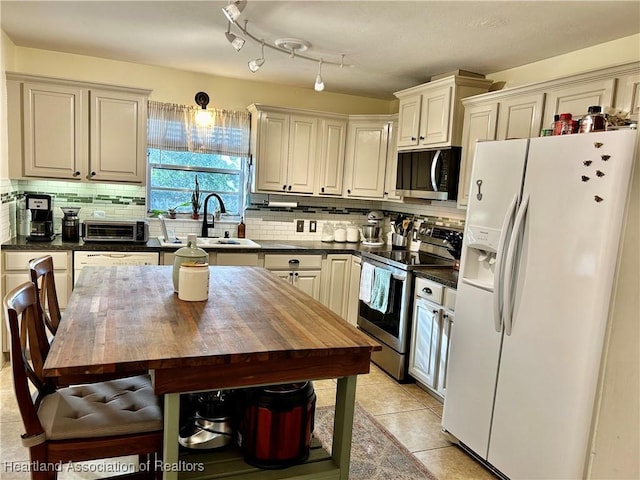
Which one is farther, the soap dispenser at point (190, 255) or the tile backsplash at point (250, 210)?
the tile backsplash at point (250, 210)

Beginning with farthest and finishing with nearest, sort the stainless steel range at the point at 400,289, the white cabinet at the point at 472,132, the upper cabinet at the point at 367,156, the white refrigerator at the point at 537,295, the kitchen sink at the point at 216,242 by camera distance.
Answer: the upper cabinet at the point at 367,156 → the kitchen sink at the point at 216,242 → the stainless steel range at the point at 400,289 → the white cabinet at the point at 472,132 → the white refrigerator at the point at 537,295

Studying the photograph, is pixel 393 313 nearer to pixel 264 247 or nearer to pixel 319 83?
pixel 264 247

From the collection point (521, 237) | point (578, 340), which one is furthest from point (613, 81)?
point (578, 340)

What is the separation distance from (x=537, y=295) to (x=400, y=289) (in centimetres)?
150

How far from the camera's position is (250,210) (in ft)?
15.5

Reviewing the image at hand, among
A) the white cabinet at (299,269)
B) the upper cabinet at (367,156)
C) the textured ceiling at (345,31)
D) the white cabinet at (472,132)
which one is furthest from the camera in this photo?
the upper cabinet at (367,156)

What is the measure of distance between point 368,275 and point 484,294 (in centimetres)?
158

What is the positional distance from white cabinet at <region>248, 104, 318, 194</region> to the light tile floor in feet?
6.34

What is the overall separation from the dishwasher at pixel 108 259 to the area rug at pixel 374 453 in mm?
1856

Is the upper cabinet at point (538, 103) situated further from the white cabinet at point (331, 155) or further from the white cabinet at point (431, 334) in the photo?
the white cabinet at point (331, 155)

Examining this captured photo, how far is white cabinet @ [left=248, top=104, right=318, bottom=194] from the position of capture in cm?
441

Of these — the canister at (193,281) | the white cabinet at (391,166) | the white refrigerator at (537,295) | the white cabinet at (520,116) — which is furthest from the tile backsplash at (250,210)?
the canister at (193,281)

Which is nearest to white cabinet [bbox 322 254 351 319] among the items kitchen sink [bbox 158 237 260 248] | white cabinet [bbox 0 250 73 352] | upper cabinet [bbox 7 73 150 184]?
kitchen sink [bbox 158 237 260 248]

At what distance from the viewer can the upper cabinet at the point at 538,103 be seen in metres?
2.52
